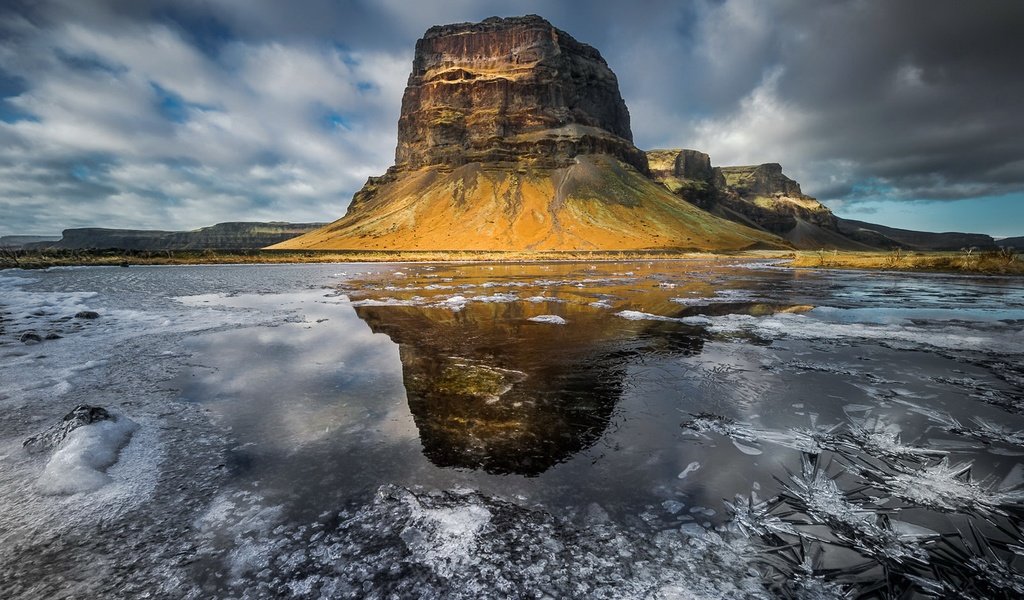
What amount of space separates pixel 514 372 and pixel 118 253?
79671 millimetres

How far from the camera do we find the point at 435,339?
1043cm

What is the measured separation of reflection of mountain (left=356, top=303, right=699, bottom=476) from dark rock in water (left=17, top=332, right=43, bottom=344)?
7.35 m

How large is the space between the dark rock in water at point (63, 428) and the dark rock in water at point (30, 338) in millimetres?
7065

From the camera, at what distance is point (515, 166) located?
121 meters

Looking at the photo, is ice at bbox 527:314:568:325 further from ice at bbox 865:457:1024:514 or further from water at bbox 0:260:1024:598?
ice at bbox 865:457:1024:514

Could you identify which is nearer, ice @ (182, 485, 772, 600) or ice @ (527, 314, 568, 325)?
ice @ (182, 485, 772, 600)

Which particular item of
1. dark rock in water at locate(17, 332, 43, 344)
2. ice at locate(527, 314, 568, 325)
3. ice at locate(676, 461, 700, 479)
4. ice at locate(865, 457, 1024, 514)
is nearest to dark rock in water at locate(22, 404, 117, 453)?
ice at locate(676, 461, 700, 479)

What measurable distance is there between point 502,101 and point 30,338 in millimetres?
133183

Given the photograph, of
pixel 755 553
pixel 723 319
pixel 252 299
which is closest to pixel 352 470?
pixel 755 553

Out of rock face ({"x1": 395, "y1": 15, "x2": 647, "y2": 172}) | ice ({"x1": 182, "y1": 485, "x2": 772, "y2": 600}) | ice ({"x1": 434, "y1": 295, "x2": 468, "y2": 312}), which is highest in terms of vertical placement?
rock face ({"x1": 395, "y1": 15, "x2": 647, "y2": 172})

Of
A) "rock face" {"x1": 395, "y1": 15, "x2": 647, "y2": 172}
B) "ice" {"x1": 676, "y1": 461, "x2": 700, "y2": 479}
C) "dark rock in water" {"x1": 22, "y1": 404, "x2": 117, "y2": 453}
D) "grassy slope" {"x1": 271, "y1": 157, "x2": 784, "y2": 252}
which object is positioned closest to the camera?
"ice" {"x1": 676, "y1": 461, "x2": 700, "y2": 479}

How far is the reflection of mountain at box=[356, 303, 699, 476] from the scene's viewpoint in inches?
185

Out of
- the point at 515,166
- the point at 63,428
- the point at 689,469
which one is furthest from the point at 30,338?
the point at 515,166

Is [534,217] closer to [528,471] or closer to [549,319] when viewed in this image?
[549,319]
